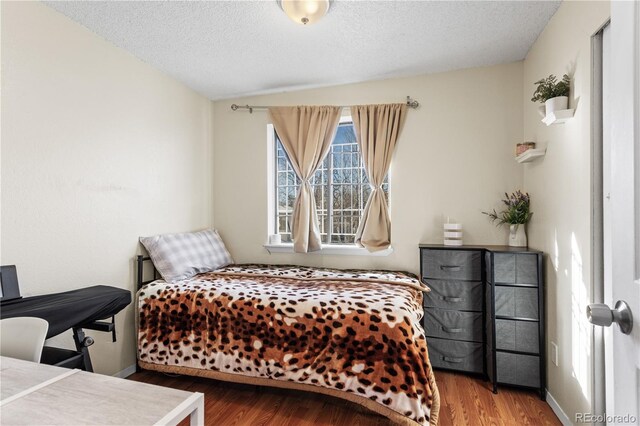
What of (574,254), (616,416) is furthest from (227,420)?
(574,254)

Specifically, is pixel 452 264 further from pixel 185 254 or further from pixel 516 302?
pixel 185 254

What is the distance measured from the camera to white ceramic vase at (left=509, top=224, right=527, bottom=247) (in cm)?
254

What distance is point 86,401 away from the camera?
89 centimetres

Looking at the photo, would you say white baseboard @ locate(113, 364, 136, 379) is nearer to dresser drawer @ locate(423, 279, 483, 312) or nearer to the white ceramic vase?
dresser drawer @ locate(423, 279, 483, 312)

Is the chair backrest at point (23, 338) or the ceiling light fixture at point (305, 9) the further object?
the ceiling light fixture at point (305, 9)

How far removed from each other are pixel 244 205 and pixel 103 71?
1.66 m

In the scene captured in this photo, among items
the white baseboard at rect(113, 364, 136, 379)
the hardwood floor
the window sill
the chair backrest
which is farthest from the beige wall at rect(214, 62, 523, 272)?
the chair backrest

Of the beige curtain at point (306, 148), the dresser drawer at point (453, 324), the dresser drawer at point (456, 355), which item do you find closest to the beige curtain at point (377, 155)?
the beige curtain at point (306, 148)

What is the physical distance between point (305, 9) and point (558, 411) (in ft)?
9.57

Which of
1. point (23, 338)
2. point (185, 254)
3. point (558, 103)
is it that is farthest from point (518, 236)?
point (23, 338)

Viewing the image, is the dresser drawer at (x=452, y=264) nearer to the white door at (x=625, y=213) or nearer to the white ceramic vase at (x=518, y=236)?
the white ceramic vase at (x=518, y=236)

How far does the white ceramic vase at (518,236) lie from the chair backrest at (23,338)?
9.70ft

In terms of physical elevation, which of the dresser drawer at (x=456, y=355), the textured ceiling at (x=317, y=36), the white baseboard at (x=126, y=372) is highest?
the textured ceiling at (x=317, y=36)

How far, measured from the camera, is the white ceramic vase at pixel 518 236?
2537 millimetres
